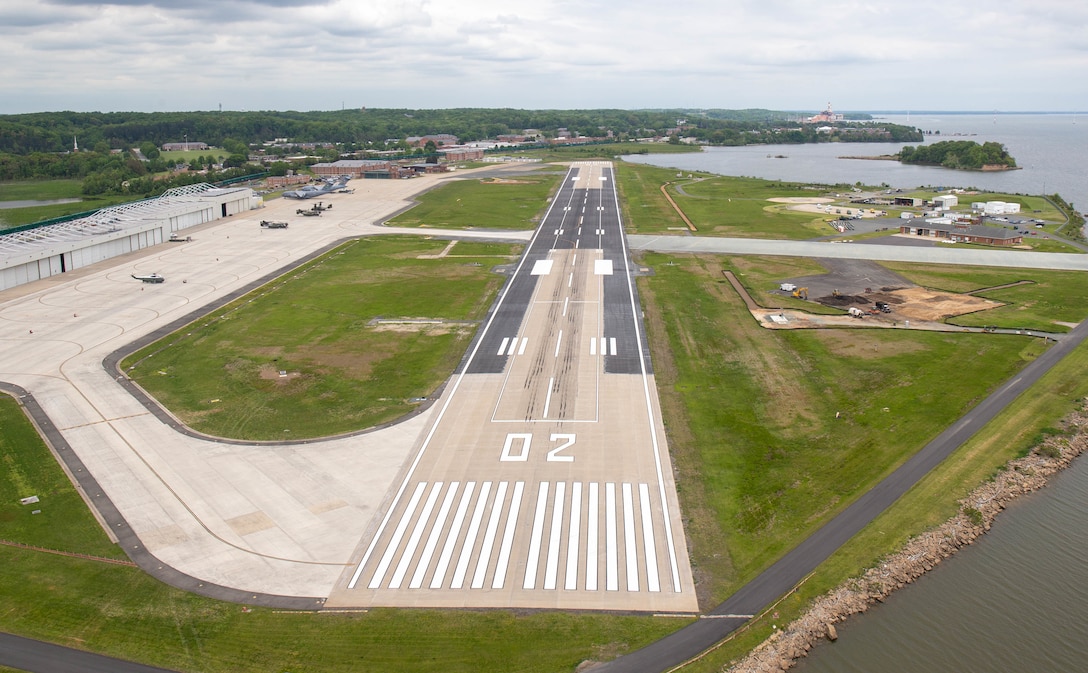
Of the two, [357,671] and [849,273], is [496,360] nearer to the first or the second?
[357,671]

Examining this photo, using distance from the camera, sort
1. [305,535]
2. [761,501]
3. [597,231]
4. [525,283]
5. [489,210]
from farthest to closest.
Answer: [489,210] → [597,231] → [525,283] → [761,501] → [305,535]

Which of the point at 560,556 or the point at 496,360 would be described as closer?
the point at 560,556

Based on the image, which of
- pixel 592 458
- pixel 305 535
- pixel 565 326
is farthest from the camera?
pixel 565 326

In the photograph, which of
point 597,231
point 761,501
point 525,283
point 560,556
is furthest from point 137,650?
point 597,231

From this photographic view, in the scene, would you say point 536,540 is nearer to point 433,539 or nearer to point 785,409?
point 433,539

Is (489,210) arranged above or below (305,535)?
above

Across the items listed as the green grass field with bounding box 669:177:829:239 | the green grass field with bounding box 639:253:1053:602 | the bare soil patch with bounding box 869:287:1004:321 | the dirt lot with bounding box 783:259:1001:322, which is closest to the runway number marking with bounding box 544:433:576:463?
the green grass field with bounding box 639:253:1053:602

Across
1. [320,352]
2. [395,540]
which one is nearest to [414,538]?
[395,540]
